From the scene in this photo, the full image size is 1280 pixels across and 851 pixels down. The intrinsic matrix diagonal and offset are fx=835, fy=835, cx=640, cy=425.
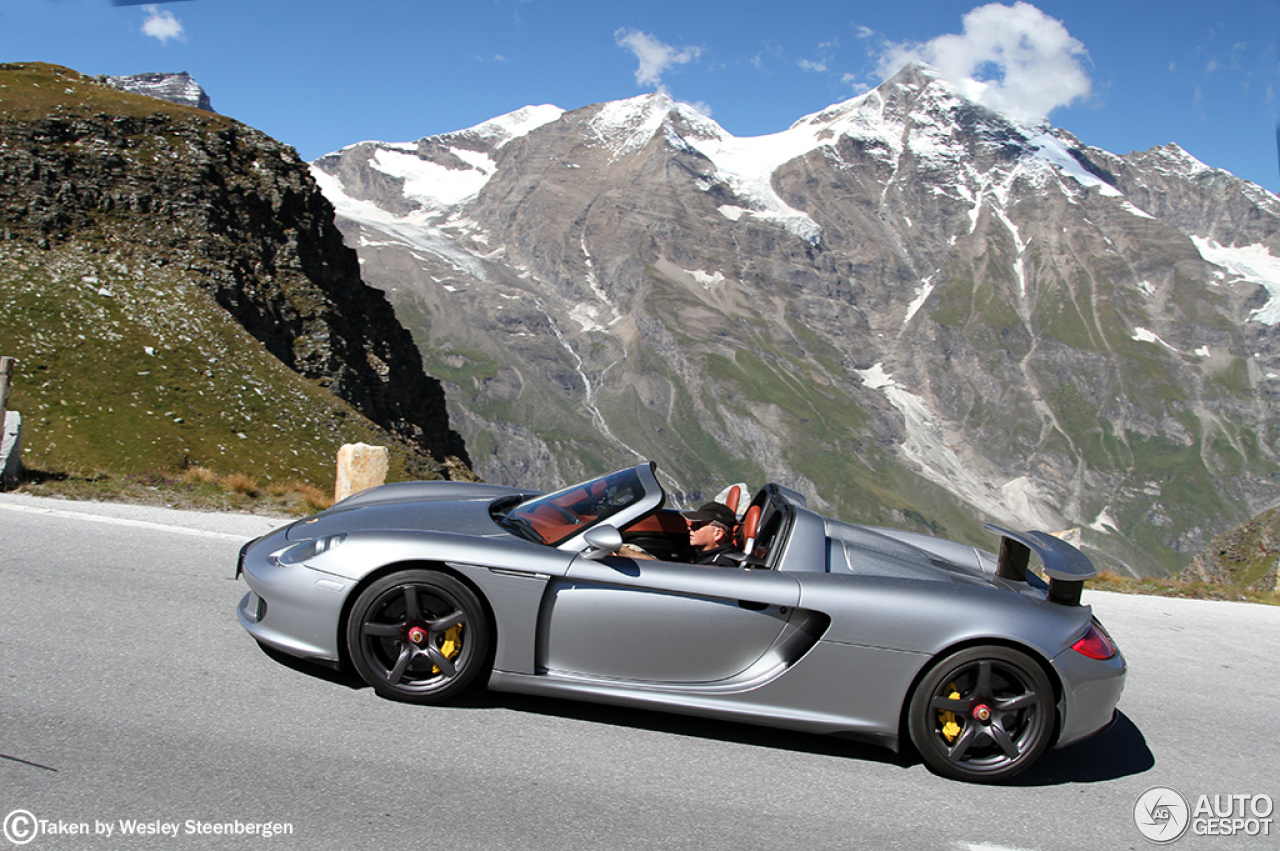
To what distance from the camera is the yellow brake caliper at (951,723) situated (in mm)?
4176

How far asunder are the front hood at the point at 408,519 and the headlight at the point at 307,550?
0.13 meters

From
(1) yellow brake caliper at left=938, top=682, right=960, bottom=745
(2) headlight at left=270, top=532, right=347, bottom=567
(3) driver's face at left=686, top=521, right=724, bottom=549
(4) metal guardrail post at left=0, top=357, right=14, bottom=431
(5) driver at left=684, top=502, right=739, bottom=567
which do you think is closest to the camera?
(1) yellow brake caliper at left=938, top=682, right=960, bottom=745

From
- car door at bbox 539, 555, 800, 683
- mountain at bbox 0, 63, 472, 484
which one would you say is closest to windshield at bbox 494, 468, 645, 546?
car door at bbox 539, 555, 800, 683

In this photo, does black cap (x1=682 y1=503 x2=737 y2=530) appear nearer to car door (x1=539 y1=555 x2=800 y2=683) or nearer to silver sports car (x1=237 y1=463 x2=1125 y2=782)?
silver sports car (x1=237 y1=463 x2=1125 y2=782)

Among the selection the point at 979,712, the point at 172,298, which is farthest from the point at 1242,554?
the point at 172,298

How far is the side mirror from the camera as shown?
4.07 m

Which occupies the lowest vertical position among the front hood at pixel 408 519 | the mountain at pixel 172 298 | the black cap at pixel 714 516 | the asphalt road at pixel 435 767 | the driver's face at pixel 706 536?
the asphalt road at pixel 435 767

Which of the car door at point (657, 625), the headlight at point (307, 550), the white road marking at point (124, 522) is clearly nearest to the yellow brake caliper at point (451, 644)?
the car door at point (657, 625)

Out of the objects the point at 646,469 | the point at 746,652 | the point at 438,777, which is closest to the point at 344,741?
the point at 438,777

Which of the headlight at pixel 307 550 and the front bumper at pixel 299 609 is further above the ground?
the headlight at pixel 307 550

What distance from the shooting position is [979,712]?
418 cm

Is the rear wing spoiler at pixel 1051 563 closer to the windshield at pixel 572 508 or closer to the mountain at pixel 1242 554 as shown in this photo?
the windshield at pixel 572 508

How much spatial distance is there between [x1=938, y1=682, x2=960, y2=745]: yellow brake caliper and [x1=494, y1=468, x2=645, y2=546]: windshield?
191 cm

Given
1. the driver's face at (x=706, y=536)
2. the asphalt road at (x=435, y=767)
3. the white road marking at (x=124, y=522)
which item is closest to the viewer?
the asphalt road at (x=435, y=767)
